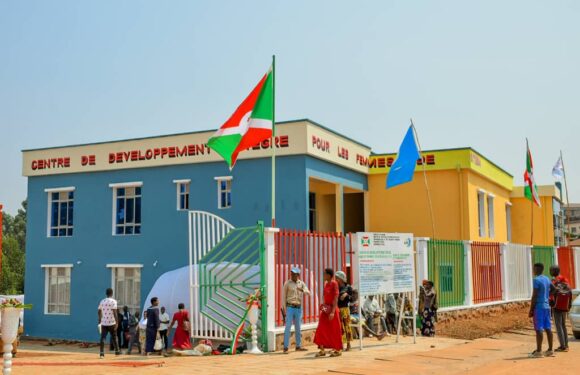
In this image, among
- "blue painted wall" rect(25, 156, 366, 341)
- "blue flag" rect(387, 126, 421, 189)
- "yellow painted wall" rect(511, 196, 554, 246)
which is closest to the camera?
"blue flag" rect(387, 126, 421, 189)

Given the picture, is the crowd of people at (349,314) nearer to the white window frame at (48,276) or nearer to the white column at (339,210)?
the white column at (339,210)

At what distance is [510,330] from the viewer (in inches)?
690

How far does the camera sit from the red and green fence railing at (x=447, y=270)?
18.4m

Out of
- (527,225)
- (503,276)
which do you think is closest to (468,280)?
(503,276)

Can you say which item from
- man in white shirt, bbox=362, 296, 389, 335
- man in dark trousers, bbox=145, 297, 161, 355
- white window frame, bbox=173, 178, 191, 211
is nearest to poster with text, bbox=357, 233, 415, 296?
man in white shirt, bbox=362, 296, 389, 335

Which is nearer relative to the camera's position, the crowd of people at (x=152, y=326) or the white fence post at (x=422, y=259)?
the crowd of people at (x=152, y=326)

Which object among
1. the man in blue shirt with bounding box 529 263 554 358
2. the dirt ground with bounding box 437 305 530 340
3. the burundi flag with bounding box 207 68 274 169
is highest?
the burundi flag with bounding box 207 68 274 169

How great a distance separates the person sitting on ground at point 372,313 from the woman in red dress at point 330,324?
359 cm

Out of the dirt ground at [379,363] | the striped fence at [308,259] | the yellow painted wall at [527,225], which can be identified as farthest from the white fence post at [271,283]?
the yellow painted wall at [527,225]

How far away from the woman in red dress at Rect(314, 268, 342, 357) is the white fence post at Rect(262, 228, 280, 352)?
132cm

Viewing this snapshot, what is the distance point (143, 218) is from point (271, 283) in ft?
46.1

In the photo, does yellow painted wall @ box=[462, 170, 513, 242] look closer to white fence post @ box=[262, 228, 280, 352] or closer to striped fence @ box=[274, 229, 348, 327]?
striped fence @ box=[274, 229, 348, 327]

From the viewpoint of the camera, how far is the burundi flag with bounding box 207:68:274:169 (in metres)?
15.0

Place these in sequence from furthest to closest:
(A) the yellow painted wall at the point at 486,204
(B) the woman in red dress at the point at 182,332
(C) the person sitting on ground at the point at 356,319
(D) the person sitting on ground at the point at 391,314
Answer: (A) the yellow painted wall at the point at 486,204
(D) the person sitting on ground at the point at 391,314
(B) the woman in red dress at the point at 182,332
(C) the person sitting on ground at the point at 356,319
